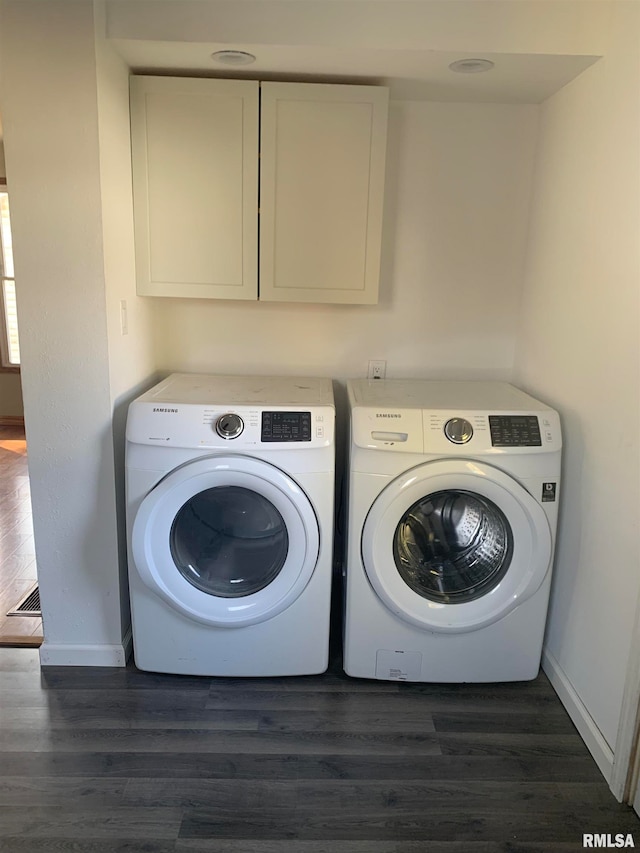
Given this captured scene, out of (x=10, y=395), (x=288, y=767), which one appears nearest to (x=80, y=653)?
(x=288, y=767)

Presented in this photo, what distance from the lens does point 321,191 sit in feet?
7.39

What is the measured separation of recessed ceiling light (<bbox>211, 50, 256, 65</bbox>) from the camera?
1.96 meters

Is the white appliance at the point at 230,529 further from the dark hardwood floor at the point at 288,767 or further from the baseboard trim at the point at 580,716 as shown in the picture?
the baseboard trim at the point at 580,716

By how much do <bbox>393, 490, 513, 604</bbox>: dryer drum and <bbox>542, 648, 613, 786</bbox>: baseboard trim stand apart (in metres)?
0.41

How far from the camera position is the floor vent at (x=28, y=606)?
252 cm

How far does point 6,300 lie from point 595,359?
4.90m

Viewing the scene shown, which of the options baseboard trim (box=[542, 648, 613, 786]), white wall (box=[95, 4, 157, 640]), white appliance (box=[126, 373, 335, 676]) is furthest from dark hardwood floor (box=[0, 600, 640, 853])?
white wall (box=[95, 4, 157, 640])

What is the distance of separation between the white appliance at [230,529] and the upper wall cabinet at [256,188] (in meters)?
0.46

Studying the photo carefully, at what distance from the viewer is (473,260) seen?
2.56 meters

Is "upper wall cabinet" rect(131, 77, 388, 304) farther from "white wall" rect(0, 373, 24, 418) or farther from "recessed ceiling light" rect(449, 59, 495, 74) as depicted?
"white wall" rect(0, 373, 24, 418)

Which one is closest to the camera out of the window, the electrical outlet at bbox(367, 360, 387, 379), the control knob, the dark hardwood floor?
the dark hardwood floor

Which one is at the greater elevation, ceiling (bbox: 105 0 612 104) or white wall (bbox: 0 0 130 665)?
ceiling (bbox: 105 0 612 104)

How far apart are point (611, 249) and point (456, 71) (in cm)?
81

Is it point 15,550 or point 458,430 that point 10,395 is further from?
point 458,430
